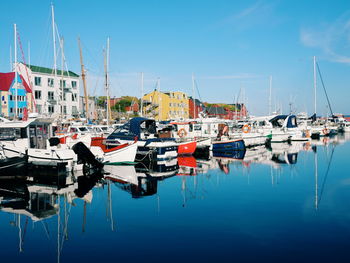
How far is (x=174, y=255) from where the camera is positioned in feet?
30.2

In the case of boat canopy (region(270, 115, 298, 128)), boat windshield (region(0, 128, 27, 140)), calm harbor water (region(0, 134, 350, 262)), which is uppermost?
boat canopy (region(270, 115, 298, 128))

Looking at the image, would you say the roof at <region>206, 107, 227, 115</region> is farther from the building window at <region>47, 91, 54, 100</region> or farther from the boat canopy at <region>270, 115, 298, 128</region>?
the building window at <region>47, 91, 54, 100</region>

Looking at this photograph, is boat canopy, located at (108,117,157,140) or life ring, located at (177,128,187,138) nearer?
boat canopy, located at (108,117,157,140)

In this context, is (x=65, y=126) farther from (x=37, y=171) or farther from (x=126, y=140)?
(x=37, y=171)

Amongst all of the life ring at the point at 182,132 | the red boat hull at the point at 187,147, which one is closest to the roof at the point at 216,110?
the life ring at the point at 182,132

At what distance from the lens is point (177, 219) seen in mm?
12672

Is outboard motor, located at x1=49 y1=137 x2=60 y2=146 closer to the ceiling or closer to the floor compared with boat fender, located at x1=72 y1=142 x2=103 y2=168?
closer to the ceiling

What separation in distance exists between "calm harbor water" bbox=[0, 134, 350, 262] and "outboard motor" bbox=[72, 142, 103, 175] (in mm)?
1708

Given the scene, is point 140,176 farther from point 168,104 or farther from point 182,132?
point 168,104

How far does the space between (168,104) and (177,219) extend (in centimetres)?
7514

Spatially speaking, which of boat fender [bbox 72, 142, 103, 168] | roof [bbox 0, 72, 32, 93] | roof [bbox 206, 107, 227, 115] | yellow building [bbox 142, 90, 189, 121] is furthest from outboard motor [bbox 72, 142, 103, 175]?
roof [bbox 206, 107, 227, 115]

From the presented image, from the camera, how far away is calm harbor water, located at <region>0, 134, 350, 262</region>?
30.9ft

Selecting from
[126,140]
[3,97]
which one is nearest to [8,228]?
[126,140]

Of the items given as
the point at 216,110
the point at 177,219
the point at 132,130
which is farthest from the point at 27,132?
the point at 216,110
